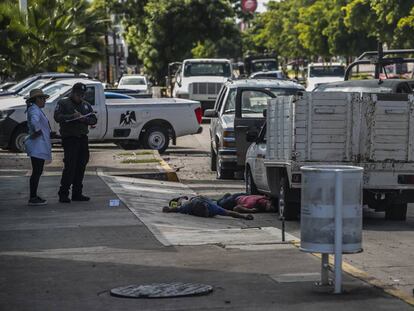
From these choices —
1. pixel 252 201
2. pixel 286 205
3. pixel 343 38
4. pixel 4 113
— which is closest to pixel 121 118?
pixel 4 113

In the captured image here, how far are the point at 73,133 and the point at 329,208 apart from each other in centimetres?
745

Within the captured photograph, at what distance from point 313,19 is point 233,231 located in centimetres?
6915

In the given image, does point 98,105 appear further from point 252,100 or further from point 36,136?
point 36,136

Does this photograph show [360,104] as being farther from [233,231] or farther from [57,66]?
[57,66]

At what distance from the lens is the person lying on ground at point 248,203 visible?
49.1ft

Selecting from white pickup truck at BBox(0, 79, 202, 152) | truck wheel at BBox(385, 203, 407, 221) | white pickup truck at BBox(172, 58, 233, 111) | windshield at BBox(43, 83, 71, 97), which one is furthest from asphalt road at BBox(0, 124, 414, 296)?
white pickup truck at BBox(172, 58, 233, 111)

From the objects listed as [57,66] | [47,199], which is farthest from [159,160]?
[57,66]

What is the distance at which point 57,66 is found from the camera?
139 ft

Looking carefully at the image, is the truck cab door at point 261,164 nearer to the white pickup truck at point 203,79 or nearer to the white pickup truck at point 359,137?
the white pickup truck at point 359,137

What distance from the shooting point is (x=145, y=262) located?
34.9 feet

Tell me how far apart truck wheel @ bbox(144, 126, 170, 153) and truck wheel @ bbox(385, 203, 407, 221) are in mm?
12172

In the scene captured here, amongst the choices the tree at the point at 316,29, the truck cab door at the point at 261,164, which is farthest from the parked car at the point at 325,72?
the truck cab door at the point at 261,164

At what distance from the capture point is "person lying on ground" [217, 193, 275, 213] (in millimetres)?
14969

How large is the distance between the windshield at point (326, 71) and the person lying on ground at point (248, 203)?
38.1 metres
